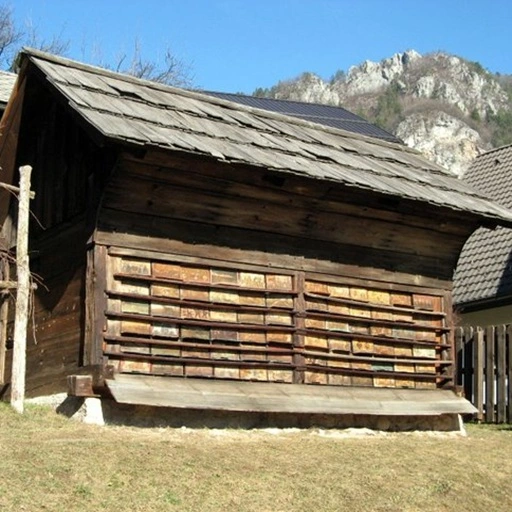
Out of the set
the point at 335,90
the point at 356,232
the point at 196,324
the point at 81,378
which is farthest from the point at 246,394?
the point at 335,90

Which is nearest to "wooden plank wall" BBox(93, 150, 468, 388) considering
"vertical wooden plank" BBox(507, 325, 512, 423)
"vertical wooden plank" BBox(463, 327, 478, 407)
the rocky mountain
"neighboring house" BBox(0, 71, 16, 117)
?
"vertical wooden plank" BBox(507, 325, 512, 423)

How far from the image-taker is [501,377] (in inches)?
630

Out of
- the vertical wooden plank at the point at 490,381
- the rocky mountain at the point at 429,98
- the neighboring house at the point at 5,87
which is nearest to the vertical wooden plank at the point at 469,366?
the vertical wooden plank at the point at 490,381

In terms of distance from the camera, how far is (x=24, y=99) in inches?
538

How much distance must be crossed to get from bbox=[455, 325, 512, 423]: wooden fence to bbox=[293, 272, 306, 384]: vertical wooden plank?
4324mm

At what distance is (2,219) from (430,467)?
278 inches

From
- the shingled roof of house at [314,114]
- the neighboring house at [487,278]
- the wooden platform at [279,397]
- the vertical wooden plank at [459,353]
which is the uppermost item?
the shingled roof of house at [314,114]

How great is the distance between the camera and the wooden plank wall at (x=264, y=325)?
1184cm

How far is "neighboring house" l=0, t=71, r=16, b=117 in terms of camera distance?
17.6 metres

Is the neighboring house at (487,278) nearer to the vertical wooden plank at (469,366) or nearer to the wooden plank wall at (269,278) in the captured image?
the vertical wooden plank at (469,366)

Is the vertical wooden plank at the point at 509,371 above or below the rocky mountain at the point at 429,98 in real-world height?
below

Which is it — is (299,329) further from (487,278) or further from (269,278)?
(487,278)

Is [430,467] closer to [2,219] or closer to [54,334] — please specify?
[54,334]

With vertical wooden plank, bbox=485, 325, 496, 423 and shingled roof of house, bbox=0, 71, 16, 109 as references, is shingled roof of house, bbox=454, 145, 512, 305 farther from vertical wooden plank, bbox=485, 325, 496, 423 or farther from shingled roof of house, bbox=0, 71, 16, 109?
shingled roof of house, bbox=0, 71, 16, 109
